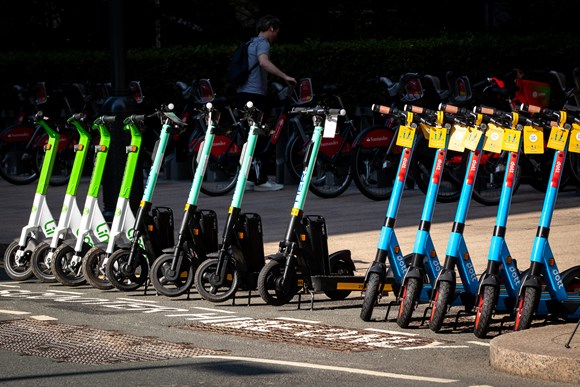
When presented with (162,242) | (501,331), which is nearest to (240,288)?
(162,242)

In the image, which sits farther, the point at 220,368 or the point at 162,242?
the point at 162,242

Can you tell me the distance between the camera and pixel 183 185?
61.3ft

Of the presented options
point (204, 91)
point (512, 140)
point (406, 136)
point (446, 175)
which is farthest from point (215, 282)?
point (204, 91)

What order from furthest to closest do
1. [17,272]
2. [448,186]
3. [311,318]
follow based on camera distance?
[448,186]
[17,272]
[311,318]

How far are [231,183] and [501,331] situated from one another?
8.23 meters

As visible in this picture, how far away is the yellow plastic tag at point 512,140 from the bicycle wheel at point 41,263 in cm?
407

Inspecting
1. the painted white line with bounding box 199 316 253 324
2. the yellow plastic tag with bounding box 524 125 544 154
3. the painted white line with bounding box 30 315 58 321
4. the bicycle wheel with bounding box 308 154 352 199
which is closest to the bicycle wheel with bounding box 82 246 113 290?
the painted white line with bounding box 30 315 58 321

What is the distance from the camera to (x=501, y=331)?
9.15 metres

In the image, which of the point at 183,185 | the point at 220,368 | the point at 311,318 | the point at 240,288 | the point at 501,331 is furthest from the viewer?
the point at 183,185

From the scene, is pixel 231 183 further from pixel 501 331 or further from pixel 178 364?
pixel 178 364

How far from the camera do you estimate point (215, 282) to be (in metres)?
10.3

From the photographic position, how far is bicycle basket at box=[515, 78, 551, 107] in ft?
51.3

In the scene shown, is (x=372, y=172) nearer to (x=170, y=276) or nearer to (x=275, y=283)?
(x=170, y=276)

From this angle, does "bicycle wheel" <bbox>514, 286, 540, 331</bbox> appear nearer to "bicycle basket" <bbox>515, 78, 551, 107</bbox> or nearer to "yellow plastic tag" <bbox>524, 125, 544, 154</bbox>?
"yellow plastic tag" <bbox>524, 125, 544, 154</bbox>
